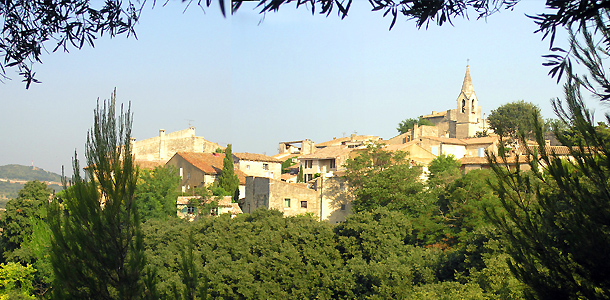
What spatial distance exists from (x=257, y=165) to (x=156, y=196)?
11.2 m

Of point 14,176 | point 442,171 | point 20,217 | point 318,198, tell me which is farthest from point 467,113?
point 14,176

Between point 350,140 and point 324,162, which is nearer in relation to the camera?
point 324,162

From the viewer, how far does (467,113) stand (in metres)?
62.8

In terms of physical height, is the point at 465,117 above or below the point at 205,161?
above

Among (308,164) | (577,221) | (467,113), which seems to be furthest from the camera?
(467,113)

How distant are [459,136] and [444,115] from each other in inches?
250

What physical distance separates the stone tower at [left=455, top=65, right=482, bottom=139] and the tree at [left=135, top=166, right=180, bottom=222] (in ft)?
127

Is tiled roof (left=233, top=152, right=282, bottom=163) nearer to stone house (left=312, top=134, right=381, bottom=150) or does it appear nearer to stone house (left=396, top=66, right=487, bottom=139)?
stone house (left=312, top=134, right=381, bottom=150)

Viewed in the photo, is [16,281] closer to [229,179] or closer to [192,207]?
[192,207]

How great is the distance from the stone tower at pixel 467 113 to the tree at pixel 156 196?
1527 inches

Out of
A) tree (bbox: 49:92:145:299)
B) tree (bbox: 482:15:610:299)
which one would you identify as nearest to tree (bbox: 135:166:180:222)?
tree (bbox: 49:92:145:299)

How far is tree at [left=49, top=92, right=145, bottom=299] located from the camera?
6871 mm

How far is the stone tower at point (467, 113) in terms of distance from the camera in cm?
6228

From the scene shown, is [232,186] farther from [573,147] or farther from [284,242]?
[573,147]
